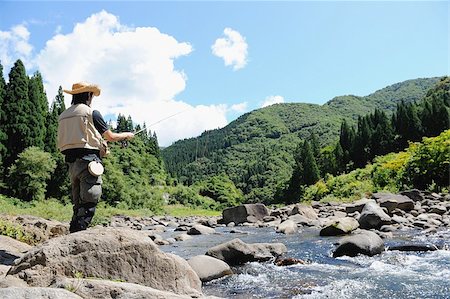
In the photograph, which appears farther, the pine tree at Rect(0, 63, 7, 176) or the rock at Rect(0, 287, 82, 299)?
the pine tree at Rect(0, 63, 7, 176)

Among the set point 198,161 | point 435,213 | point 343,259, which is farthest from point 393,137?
point 198,161

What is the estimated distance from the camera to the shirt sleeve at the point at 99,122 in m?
5.83

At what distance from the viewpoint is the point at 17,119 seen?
4291 centimetres

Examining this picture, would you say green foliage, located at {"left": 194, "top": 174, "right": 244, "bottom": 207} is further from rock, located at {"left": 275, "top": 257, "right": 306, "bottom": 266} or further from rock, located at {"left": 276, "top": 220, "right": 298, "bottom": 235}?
rock, located at {"left": 275, "top": 257, "right": 306, "bottom": 266}

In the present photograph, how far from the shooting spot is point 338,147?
81625mm

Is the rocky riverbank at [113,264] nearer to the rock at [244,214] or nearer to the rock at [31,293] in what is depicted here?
the rock at [31,293]

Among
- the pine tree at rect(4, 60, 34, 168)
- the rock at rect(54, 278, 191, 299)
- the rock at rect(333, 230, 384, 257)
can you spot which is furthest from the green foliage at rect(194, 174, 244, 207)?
the rock at rect(54, 278, 191, 299)

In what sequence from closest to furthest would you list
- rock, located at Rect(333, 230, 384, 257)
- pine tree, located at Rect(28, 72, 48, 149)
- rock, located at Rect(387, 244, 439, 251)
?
rock, located at Rect(333, 230, 384, 257) < rock, located at Rect(387, 244, 439, 251) < pine tree, located at Rect(28, 72, 48, 149)

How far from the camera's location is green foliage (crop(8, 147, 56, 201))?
38.1 metres

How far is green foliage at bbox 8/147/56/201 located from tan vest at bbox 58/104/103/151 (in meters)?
35.3

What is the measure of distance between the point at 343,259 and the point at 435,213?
10764mm

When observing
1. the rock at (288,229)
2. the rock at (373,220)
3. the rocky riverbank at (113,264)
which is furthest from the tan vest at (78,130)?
the rock at (288,229)

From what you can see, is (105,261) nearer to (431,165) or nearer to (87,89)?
(87,89)

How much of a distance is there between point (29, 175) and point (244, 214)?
21981 mm
